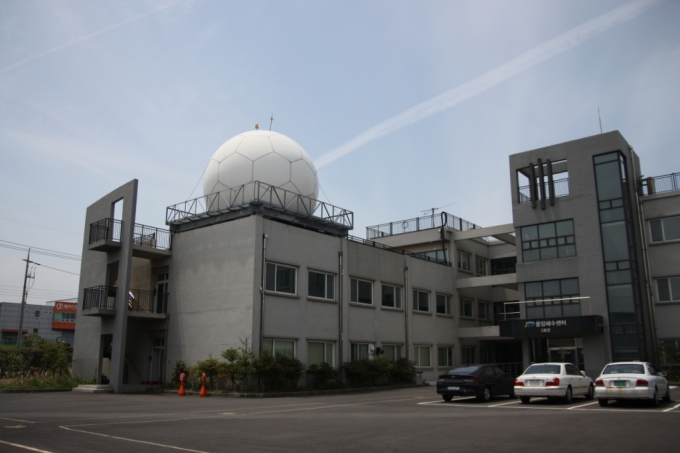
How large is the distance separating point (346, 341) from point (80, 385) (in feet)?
43.0

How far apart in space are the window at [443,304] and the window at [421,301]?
4.44ft

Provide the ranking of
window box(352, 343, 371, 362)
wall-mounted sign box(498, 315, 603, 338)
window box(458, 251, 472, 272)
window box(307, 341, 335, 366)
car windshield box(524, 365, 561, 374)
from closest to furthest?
car windshield box(524, 365, 561, 374) < window box(307, 341, 335, 366) < window box(352, 343, 371, 362) < wall-mounted sign box(498, 315, 603, 338) < window box(458, 251, 472, 272)

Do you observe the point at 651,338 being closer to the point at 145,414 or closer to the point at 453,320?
the point at 453,320

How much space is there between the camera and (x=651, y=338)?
31.8 m

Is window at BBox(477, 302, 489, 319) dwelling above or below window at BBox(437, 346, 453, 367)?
above

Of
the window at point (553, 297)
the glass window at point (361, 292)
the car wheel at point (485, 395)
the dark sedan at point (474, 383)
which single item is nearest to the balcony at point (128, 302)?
the glass window at point (361, 292)

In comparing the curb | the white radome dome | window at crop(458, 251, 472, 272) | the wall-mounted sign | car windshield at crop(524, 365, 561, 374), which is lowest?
the curb

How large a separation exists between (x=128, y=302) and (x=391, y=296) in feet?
47.5

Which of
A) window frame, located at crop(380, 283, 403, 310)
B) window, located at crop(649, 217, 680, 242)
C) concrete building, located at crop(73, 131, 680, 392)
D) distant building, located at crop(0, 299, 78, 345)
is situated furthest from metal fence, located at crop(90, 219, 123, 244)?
distant building, located at crop(0, 299, 78, 345)

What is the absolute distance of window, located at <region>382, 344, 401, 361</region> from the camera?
107 ft

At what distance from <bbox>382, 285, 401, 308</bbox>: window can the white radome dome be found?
6.94 meters

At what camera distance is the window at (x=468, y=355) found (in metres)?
39.7

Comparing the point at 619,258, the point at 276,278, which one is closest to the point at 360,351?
the point at 276,278

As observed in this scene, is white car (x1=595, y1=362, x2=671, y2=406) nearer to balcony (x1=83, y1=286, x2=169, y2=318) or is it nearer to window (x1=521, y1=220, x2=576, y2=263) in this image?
window (x1=521, y1=220, x2=576, y2=263)
